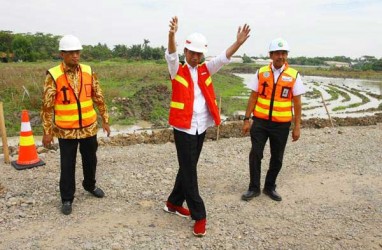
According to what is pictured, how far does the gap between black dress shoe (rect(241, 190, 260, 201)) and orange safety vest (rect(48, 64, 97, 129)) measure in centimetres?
204

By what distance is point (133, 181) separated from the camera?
16.0 ft

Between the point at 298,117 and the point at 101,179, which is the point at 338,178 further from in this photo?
the point at 101,179

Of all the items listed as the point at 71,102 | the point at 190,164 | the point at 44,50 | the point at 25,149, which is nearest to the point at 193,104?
the point at 190,164

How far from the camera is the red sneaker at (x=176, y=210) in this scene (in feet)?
12.3

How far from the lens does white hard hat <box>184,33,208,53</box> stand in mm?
3010

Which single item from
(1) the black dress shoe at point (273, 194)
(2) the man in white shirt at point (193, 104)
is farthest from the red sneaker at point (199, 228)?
(1) the black dress shoe at point (273, 194)

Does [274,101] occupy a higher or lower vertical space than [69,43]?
lower

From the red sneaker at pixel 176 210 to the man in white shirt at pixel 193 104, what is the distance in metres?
0.36

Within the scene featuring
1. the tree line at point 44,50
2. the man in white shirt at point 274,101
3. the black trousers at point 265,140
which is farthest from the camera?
the tree line at point 44,50

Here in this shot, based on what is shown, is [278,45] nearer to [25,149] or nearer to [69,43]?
[69,43]

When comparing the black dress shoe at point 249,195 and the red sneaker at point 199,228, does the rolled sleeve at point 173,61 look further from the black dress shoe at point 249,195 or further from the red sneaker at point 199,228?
the black dress shoe at point 249,195

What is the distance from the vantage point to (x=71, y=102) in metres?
3.61

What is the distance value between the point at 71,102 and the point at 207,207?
1929 mm

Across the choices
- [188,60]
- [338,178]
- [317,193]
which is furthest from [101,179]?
[338,178]
